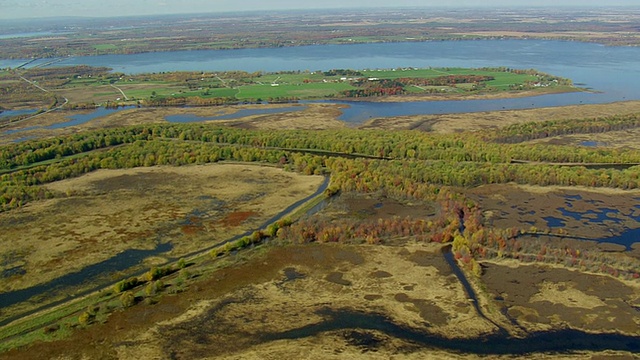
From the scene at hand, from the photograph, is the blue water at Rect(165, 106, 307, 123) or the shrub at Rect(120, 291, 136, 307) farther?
the blue water at Rect(165, 106, 307, 123)

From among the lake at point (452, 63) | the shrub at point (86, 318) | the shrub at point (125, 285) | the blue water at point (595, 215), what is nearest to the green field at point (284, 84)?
the lake at point (452, 63)

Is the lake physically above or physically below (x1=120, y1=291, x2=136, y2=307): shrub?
above

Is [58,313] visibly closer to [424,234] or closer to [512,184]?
[424,234]

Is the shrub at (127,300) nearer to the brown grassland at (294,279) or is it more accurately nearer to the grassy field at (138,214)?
the brown grassland at (294,279)

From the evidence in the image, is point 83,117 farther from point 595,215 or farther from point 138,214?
point 595,215

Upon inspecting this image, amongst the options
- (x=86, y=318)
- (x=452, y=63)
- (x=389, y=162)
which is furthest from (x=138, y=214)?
(x=452, y=63)

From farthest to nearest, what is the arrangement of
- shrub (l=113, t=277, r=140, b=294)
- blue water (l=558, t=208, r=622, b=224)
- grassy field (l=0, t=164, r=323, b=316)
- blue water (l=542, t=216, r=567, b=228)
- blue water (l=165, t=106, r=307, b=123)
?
blue water (l=165, t=106, r=307, b=123)
blue water (l=558, t=208, r=622, b=224)
blue water (l=542, t=216, r=567, b=228)
grassy field (l=0, t=164, r=323, b=316)
shrub (l=113, t=277, r=140, b=294)

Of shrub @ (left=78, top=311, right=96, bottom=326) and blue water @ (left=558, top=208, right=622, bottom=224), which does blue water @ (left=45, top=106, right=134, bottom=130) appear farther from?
blue water @ (left=558, top=208, right=622, bottom=224)

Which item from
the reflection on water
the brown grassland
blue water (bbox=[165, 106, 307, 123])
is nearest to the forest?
the brown grassland

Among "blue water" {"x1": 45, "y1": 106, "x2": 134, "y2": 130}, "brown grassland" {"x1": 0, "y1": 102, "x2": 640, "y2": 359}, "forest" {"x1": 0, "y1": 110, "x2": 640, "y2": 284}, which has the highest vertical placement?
"blue water" {"x1": 45, "y1": 106, "x2": 134, "y2": 130}

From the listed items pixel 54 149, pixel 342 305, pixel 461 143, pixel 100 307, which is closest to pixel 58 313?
pixel 100 307

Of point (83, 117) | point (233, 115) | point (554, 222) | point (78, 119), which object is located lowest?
point (554, 222)
